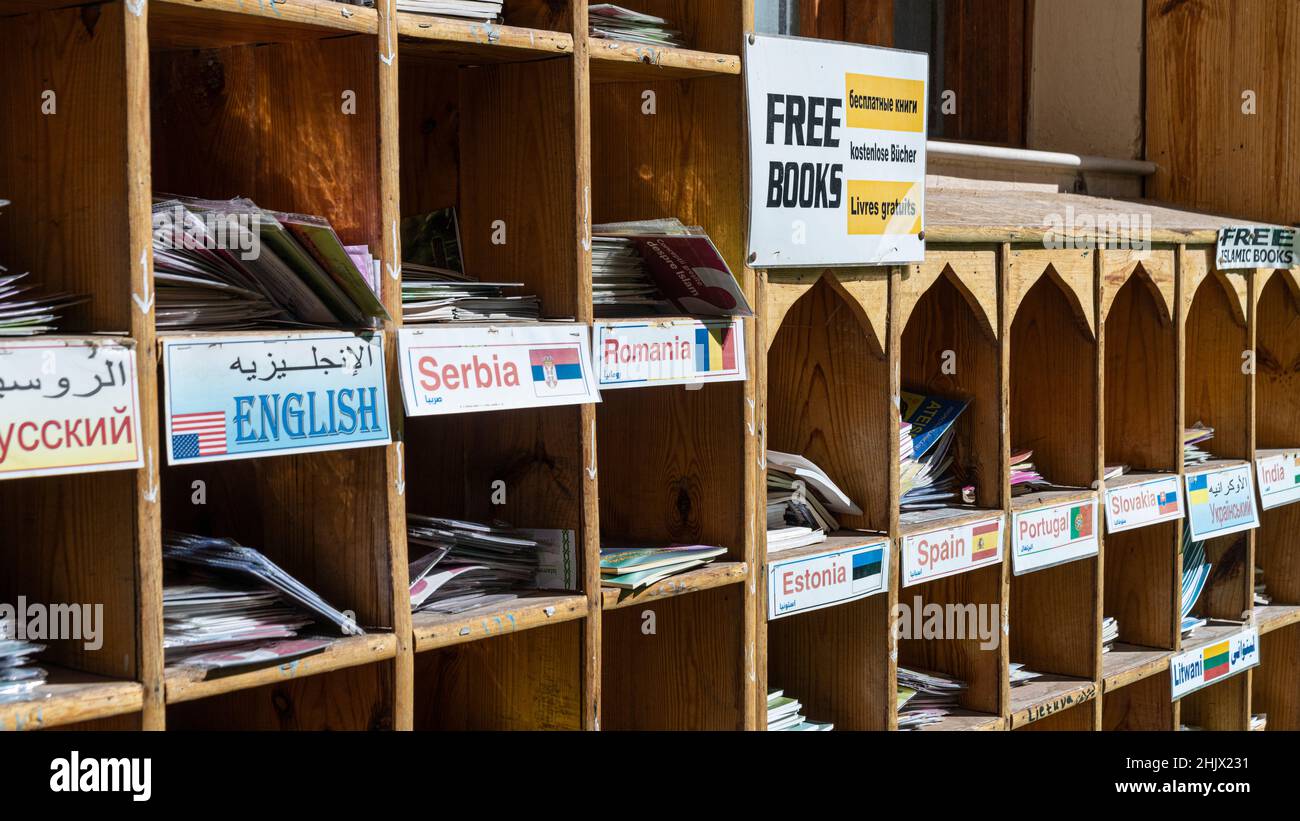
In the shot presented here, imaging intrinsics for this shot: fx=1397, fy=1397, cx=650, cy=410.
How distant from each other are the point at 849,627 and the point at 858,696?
0.15 m

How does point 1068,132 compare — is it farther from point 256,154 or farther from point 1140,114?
point 256,154

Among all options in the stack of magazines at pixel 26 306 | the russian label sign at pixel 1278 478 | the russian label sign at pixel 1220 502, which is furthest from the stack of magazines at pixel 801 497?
the russian label sign at pixel 1278 478

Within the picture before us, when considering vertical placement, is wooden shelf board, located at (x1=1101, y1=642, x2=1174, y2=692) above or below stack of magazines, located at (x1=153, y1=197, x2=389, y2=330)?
below

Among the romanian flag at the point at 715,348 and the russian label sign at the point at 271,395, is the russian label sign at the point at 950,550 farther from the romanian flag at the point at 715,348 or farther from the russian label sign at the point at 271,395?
the russian label sign at the point at 271,395

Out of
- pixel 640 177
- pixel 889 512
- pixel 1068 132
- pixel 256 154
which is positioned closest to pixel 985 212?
pixel 889 512

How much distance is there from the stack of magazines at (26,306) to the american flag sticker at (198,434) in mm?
188

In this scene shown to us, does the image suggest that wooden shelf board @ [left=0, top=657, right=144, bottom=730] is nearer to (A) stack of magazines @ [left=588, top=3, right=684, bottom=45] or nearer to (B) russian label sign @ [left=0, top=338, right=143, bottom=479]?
(B) russian label sign @ [left=0, top=338, right=143, bottom=479]

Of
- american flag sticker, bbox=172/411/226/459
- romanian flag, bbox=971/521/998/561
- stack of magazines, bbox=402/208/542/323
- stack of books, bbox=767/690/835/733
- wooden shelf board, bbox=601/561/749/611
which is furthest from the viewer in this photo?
romanian flag, bbox=971/521/998/561

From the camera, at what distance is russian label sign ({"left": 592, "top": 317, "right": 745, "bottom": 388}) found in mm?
2340

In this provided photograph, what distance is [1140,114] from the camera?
4.69 meters

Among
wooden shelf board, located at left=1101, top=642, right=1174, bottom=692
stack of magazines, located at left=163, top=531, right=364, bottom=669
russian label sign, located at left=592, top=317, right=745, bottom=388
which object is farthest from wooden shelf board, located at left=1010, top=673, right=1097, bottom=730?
stack of magazines, located at left=163, top=531, right=364, bottom=669

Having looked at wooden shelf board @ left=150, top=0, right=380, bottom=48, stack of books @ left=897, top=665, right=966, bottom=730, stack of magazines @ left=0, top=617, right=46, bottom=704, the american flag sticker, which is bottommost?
stack of books @ left=897, top=665, right=966, bottom=730

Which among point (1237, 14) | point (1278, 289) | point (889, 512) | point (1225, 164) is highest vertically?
point (1237, 14)

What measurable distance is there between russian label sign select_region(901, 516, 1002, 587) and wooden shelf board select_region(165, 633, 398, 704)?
1363mm
